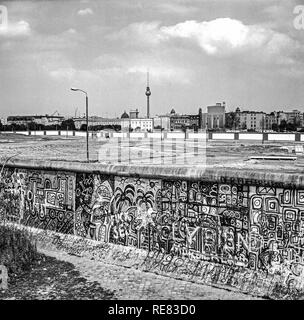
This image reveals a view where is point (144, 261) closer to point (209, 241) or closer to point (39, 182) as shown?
point (209, 241)

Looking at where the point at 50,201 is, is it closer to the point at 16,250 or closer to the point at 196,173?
the point at 16,250

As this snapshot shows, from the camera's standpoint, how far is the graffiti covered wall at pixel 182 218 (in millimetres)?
6641

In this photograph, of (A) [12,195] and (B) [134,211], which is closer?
(B) [134,211]

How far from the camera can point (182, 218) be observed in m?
7.66

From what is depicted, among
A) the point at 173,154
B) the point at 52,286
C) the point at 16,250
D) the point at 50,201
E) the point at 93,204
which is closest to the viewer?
the point at 52,286

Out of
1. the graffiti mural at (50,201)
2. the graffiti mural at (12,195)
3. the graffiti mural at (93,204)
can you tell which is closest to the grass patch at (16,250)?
the graffiti mural at (50,201)

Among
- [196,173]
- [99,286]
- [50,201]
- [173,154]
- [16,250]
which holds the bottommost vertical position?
[99,286]

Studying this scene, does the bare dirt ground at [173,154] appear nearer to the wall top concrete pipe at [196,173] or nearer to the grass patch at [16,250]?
the wall top concrete pipe at [196,173]

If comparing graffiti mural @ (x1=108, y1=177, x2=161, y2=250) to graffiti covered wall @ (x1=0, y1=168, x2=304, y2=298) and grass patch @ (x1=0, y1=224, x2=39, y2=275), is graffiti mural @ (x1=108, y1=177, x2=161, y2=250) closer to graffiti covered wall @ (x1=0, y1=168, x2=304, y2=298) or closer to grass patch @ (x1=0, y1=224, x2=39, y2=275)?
graffiti covered wall @ (x1=0, y1=168, x2=304, y2=298)

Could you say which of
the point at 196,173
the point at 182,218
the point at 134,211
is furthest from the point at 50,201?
the point at 196,173

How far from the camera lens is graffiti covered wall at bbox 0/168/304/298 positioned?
6.64m

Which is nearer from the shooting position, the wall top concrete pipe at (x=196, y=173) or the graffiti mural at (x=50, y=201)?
the wall top concrete pipe at (x=196, y=173)

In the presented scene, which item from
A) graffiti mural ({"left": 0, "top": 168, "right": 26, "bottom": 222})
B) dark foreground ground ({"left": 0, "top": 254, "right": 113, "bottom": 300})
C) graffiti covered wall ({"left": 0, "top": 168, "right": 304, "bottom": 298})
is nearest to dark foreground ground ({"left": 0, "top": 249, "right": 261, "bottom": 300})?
dark foreground ground ({"left": 0, "top": 254, "right": 113, "bottom": 300})
